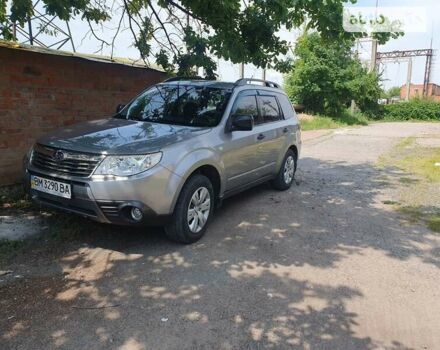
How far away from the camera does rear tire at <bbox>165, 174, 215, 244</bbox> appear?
4.25m

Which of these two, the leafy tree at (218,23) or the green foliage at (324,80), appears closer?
the leafy tree at (218,23)

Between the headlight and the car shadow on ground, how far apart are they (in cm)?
88

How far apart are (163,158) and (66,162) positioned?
37.4 inches

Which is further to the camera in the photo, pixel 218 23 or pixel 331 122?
pixel 331 122

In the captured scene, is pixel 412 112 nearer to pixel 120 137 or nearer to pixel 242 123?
pixel 242 123

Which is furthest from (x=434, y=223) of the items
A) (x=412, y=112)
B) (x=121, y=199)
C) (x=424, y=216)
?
(x=412, y=112)

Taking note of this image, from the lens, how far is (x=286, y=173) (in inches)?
280

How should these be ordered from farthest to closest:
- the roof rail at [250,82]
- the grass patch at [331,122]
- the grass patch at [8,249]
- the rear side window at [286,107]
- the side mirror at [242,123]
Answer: the grass patch at [331,122] → the rear side window at [286,107] → the roof rail at [250,82] → the side mirror at [242,123] → the grass patch at [8,249]

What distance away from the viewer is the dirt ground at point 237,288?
2.91 metres

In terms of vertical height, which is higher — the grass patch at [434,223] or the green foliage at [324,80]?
the green foliage at [324,80]

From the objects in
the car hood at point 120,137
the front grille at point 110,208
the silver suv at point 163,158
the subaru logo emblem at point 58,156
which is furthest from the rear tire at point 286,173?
the subaru logo emblem at point 58,156

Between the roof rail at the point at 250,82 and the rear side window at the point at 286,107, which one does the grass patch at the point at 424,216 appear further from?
the roof rail at the point at 250,82

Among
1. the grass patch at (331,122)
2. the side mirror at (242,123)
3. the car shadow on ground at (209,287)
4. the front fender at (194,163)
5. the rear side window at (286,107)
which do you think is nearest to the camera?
the car shadow on ground at (209,287)

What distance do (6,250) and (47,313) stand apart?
1.34m
